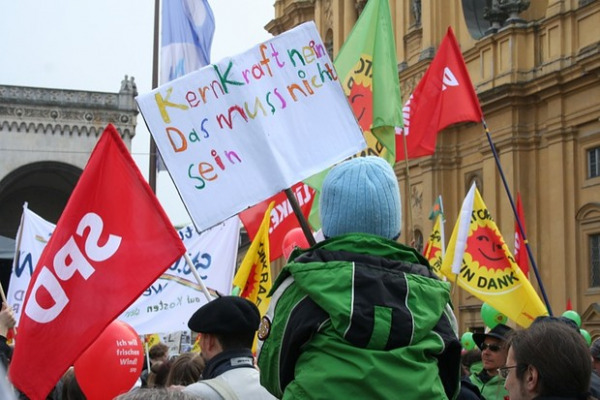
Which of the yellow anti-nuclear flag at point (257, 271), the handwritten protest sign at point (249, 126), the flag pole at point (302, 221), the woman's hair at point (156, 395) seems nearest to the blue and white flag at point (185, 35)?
the yellow anti-nuclear flag at point (257, 271)

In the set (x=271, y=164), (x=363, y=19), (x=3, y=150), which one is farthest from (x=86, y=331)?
(x=3, y=150)

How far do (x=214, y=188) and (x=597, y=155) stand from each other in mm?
16717

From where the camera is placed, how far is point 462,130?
1023 inches

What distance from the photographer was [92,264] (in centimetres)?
548

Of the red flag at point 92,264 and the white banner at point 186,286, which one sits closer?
the red flag at point 92,264

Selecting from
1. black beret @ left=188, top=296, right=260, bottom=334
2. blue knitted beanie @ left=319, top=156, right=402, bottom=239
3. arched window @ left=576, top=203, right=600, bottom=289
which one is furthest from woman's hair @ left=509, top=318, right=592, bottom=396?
arched window @ left=576, top=203, right=600, bottom=289

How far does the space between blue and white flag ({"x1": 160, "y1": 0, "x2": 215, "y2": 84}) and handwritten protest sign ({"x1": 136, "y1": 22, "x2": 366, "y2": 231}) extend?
5.10 meters

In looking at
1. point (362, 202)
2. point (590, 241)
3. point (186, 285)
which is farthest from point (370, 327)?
point (590, 241)

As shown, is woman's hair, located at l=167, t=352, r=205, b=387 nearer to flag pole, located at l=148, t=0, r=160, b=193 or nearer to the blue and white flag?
the blue and white flag

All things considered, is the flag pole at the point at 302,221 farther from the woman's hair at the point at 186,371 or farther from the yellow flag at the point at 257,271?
the yellow flag at the point at 257,271

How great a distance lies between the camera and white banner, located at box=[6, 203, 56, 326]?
1070 centimetres

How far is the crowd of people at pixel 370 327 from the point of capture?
10.0 ft

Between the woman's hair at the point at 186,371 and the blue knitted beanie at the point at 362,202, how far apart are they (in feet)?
8.28

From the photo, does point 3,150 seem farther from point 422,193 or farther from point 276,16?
point 422,193
